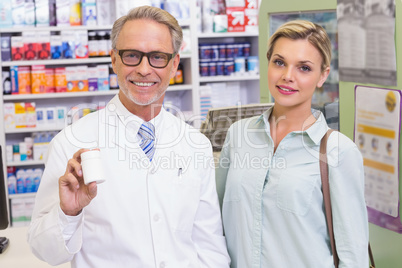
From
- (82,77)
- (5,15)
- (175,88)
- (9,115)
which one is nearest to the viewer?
(5,15)

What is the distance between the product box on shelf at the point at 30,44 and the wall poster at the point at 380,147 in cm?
369

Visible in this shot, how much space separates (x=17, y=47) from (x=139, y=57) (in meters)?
3.88

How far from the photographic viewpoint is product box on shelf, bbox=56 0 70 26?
5406 mm

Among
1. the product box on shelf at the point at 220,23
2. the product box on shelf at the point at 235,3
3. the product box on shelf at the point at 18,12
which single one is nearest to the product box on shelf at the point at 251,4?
the product box on shelf at the point at 235,3

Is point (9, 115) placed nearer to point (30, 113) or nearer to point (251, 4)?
point (30, 113)

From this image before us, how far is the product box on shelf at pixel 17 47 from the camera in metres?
5.37

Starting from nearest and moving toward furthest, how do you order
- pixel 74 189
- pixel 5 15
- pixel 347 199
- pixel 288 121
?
pixel 74 189
pixel 347 199
pixel 288 121
pixel 5 15

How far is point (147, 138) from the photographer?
6.40 ft

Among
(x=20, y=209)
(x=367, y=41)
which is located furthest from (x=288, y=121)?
(x=20, y=209)

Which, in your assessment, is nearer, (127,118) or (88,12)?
(127,118)

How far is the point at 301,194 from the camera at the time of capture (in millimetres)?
1859

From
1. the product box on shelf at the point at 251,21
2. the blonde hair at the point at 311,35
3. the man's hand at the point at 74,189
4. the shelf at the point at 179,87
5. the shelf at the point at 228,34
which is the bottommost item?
the man's hand at the point at 74,189

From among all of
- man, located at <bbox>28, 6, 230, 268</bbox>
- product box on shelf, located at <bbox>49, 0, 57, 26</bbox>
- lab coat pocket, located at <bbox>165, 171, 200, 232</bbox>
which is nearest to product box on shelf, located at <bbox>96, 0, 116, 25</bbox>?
product box on shelf, located at <bbox>49, 0, 57, 26</bbox>

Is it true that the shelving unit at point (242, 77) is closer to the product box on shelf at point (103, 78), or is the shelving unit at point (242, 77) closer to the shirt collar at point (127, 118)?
the product box on shelf at point (103, 78)
